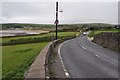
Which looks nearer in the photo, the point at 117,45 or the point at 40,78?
the point at 40,78

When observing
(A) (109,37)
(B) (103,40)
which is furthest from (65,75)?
(B) (103,40)

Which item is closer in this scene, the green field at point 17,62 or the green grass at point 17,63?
the green grass at point 17,63

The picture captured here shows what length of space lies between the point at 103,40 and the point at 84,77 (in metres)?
24.4

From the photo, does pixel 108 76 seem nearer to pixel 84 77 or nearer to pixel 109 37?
pixel 84 77

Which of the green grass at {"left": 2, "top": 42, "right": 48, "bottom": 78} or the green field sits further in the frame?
the green field

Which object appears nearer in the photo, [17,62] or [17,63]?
[17,63]

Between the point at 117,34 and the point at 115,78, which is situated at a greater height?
the point at 117,34

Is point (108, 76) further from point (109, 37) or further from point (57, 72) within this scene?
point (109, 37)

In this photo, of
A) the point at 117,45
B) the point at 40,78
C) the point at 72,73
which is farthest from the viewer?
the point at 117,45

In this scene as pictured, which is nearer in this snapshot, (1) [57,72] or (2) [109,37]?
(1) [57,72]

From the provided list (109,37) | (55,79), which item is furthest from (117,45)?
(55,79)

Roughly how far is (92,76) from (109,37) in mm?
20475

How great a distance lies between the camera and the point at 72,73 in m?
13.4

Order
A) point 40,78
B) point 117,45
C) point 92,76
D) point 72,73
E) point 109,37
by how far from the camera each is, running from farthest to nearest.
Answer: point 109,37 → point 117,45 → point 72,73 → point 92,76 → point 40,78
